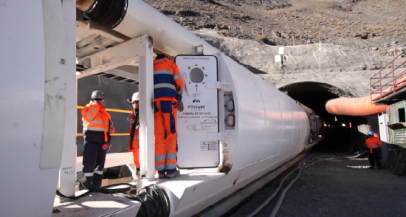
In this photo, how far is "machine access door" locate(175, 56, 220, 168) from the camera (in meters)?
3.74

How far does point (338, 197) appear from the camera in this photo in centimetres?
569

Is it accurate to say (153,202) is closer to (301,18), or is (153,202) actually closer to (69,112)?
(69,112)

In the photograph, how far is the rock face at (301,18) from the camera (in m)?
52.8

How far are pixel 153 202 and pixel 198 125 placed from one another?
129cm

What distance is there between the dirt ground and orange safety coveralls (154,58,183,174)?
1634mm

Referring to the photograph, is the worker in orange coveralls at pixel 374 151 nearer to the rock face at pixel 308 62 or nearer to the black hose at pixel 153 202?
the rock face at pixel 308 62

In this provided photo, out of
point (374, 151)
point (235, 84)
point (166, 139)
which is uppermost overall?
point (235, 84)

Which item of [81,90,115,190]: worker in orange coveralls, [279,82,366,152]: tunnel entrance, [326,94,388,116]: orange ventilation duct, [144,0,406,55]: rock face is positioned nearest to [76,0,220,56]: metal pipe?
[81,90,115,190]: worker in orange coveralls

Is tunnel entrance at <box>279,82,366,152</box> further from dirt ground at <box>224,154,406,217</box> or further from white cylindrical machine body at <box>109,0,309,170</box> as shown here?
white cylindrical machine body at <box>109,0,309,170</box>

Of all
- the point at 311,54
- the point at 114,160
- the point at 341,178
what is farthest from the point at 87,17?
the point at 311,54

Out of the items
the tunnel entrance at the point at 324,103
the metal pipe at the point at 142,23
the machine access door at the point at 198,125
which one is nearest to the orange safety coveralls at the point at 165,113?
the machine access door at the point at 198,125

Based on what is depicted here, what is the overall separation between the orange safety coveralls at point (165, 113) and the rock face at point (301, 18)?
46.4 meters

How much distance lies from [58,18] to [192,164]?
8.07 ft

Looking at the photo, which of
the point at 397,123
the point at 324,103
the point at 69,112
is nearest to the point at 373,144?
the point at 397,123
